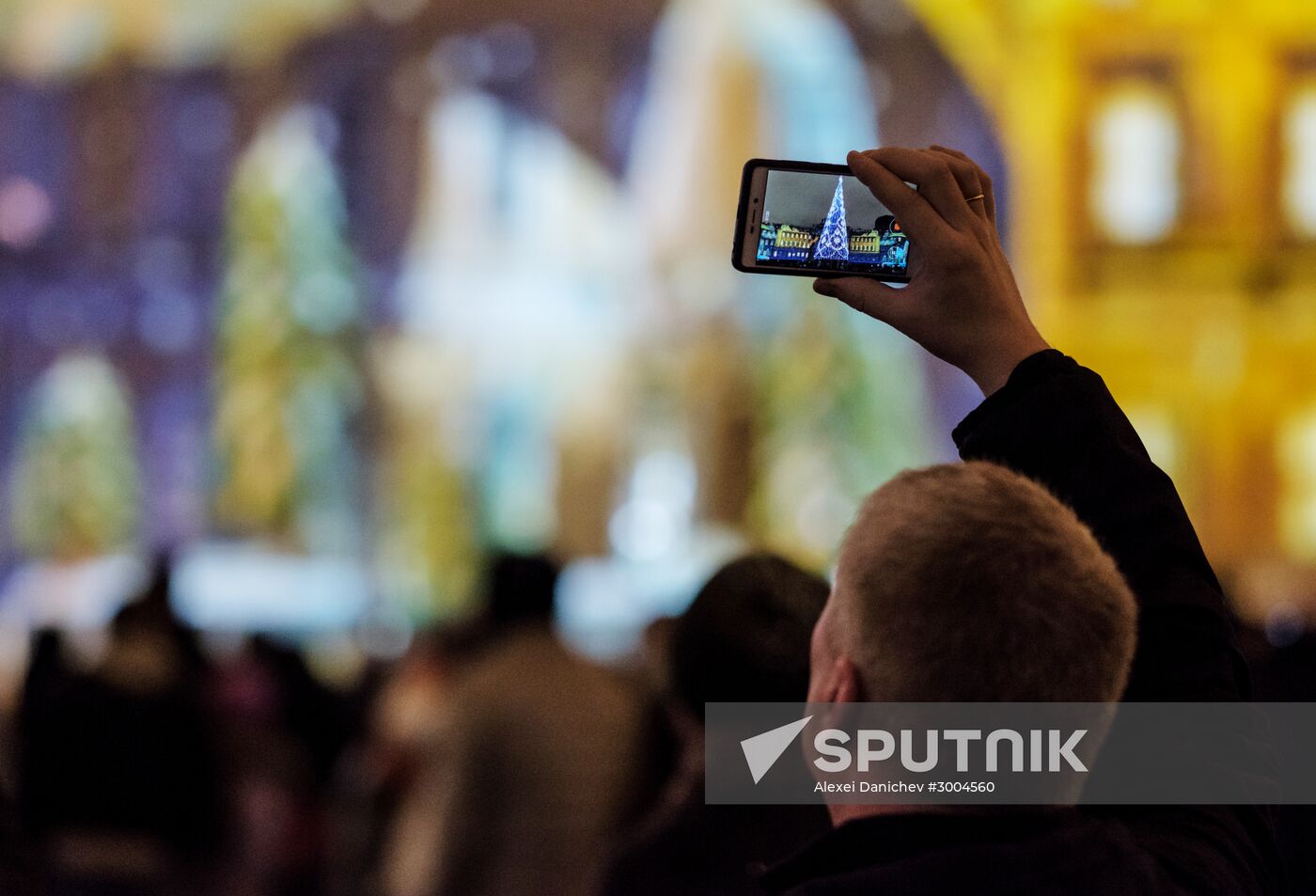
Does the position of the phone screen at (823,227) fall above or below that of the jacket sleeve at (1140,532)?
above

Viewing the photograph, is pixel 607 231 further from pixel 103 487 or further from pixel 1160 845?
pixel 1160 845

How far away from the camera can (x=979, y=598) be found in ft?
4.58

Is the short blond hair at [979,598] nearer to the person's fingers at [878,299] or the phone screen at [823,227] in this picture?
the person's fingers at [878,299]

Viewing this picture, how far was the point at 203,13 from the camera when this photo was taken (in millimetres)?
20062

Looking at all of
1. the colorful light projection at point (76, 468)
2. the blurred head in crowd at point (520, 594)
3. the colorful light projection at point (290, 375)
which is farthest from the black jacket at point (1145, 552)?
the colorful light projection at point (76, 468)

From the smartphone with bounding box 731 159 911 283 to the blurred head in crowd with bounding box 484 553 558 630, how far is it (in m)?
3.21

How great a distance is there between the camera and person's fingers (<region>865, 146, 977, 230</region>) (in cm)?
163

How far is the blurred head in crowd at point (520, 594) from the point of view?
16.1 ft

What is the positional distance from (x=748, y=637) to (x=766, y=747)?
19cm

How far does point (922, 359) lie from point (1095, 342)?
70.6 inches

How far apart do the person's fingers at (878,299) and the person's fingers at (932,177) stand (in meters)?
0.09

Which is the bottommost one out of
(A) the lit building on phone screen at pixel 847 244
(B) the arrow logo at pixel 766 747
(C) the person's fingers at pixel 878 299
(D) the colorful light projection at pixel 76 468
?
(D) the colorful light projection at pixel 76 468

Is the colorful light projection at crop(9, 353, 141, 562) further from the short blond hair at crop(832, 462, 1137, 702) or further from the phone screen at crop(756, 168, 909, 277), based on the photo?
the short blond hair at crop(832, 462, 1137, 702)

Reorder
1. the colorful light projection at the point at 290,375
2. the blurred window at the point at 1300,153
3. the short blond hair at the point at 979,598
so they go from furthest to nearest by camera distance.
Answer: the colorful light projection at the point at 290,375 < the blurred window at the point at 1300,153 < the short blond hair at the point at 979,598
